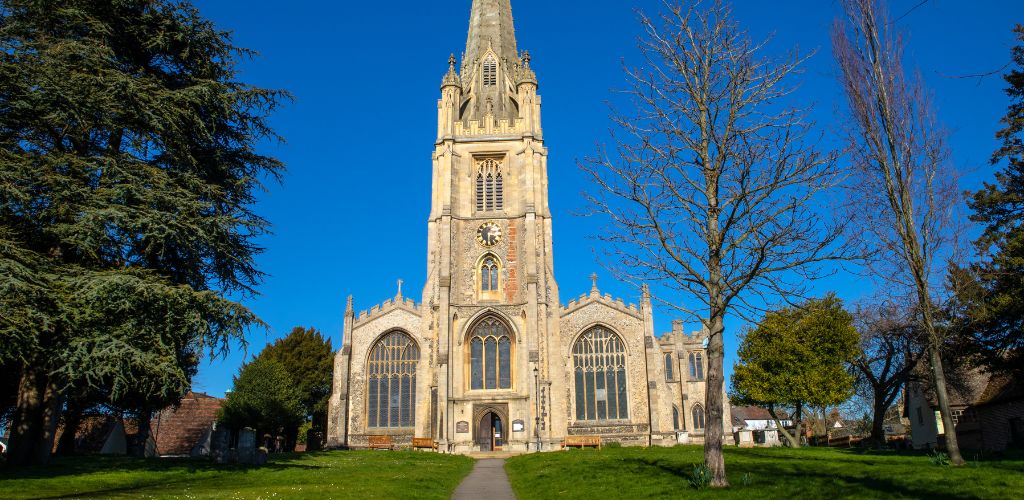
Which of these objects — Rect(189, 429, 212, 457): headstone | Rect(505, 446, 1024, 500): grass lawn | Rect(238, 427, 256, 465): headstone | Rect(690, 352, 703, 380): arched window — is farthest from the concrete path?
Rect(189, 429, 212, 457): headstone

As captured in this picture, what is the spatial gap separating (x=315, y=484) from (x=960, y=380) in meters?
30.5

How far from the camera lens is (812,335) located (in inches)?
1280

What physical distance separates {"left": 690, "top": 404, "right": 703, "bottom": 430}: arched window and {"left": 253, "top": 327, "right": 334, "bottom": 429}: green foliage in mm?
24680

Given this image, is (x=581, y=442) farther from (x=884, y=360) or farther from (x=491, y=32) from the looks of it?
(x=491, y=32)

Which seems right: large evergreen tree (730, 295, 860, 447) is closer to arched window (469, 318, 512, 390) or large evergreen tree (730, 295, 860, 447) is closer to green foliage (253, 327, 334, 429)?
arched window (469, 318, 512, 390)

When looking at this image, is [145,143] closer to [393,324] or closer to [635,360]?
[393,324]

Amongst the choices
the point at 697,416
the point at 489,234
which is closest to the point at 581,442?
the point at 697,416

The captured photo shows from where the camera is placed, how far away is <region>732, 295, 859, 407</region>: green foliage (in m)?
32.2

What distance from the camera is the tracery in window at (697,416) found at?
41.3m

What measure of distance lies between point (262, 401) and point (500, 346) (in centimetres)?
1336

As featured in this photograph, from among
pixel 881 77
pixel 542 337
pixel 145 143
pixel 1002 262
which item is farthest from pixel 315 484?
pixel 542 337

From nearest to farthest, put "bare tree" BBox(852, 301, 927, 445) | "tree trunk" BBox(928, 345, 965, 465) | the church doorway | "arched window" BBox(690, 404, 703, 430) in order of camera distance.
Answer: "tree trunk" BBox(928, 345, 965, 465)
"bare tree" BBox(852, 301, 927, 445)
the church doorway
"arched window" BBox(690, 404, 703, 430)

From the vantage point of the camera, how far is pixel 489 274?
40031 millimetres

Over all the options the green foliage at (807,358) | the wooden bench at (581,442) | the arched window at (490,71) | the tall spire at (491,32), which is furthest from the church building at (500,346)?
the tall spire at (491,32)
